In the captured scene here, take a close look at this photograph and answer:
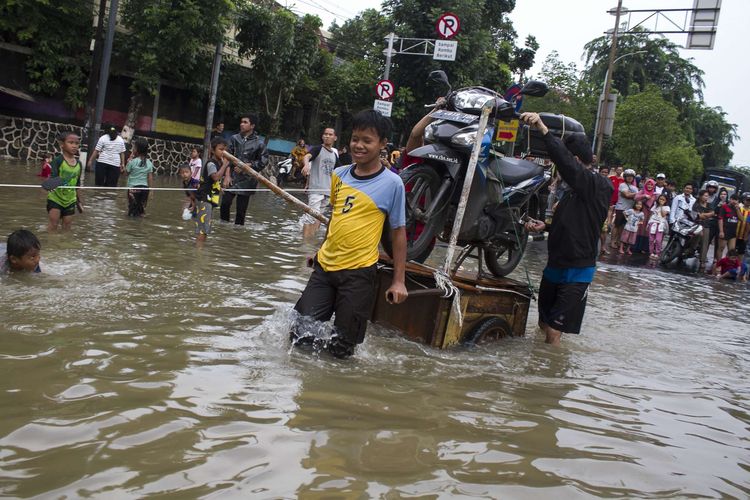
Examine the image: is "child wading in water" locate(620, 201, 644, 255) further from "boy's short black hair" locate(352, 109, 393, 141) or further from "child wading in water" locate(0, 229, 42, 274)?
"child wading in water" locate(0, 229, 42, 274)

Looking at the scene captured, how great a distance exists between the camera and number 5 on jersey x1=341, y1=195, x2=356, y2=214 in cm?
445

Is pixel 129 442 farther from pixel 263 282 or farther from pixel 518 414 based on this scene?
pixel 263 282

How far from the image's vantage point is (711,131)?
73.0m

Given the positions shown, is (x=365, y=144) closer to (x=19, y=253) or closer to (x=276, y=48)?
(x=19, y=253)

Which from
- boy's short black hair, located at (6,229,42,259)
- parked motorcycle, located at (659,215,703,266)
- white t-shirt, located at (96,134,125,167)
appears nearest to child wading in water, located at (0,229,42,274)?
boy's short black hair, located at (6,229,42,259)

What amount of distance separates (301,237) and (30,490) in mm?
8811

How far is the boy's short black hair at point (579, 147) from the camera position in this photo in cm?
575

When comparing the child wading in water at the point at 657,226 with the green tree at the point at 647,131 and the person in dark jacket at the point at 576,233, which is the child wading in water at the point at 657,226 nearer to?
the person in dark jacket at the point at 576,233

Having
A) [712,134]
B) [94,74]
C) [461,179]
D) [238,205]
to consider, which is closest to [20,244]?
[461,179]

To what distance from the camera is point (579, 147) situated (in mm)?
5758

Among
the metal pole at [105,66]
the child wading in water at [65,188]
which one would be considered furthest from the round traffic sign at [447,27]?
the child wading in water at [65,188]

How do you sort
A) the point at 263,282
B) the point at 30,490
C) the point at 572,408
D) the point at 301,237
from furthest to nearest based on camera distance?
the point at 301,237 < the point at 263,282 < the point at 572,408 < the point at 30,490

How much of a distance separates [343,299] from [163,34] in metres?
19.0

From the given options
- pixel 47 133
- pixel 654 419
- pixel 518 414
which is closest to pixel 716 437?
pixel 654 419
